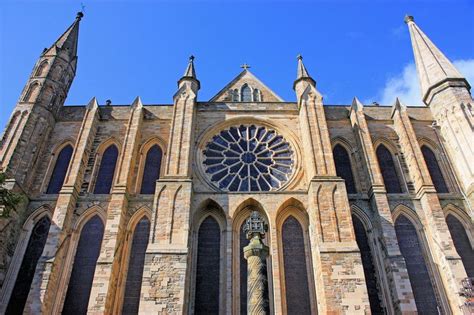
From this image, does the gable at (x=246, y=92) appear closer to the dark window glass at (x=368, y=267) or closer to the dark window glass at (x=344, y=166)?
the dark window glass at (x=344, y=166)

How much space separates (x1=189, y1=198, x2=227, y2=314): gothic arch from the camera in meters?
13.2

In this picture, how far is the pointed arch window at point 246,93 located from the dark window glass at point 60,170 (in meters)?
8.52

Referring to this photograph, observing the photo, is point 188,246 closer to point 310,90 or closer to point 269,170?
point 269,170

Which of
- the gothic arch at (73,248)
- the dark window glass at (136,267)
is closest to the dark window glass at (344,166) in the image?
the dark window glass at (136,267)

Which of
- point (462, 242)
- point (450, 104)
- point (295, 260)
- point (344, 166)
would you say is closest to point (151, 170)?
point (295, 260)

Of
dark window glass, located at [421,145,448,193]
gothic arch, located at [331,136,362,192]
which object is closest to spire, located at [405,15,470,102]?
dark window glass, located at [421,145,448,193]

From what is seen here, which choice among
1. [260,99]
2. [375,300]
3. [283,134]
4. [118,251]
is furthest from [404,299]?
[260,99]

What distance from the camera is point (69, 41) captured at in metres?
20.4

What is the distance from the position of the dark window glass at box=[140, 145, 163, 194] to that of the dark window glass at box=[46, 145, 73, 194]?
3.33 metres

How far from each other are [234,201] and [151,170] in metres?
4.11

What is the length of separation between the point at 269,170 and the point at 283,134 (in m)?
2.13

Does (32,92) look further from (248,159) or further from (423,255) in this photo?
(423,255)

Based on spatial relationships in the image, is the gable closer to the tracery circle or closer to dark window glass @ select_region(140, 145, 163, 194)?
the tracery circle

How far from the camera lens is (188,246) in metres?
13.3
